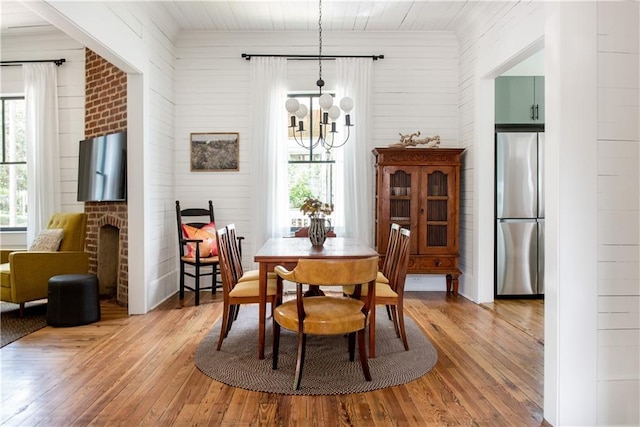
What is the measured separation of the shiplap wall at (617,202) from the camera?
2.09m

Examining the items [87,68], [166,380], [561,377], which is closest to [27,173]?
[87,68]

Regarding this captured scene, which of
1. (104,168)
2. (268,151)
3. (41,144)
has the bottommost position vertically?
(104,168)

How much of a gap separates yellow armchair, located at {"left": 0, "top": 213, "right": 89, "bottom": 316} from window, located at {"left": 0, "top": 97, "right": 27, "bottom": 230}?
127 centimetres

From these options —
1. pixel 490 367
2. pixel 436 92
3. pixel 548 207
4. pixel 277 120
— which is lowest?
pixel 490 367

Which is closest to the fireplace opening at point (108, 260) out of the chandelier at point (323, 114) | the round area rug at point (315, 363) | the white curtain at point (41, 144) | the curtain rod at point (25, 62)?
the white curtain at point (41, 144)

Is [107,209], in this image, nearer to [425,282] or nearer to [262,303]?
[262,303]

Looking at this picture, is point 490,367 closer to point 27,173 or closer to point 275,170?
point 275,170

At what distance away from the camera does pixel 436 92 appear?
5270 mm

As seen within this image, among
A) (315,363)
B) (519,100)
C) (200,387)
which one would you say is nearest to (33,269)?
(200,387)

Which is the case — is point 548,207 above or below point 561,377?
above

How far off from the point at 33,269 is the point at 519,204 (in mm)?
5291

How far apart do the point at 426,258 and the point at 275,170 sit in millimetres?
2127

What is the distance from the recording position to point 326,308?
2611mm

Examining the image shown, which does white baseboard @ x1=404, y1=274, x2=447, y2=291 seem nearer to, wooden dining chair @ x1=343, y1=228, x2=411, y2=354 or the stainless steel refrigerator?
the stainless steel refrigerator
